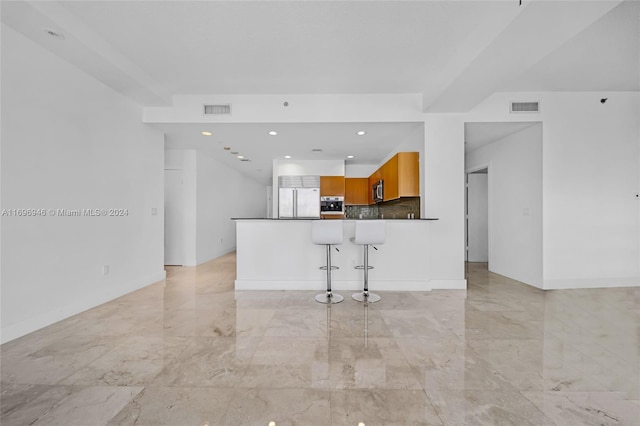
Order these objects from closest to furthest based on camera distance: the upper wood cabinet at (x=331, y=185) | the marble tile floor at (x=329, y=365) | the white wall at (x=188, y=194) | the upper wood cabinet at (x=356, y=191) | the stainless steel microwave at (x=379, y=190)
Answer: the marble tile floor at (x=329, y=365) < the stainless steel microwave at (x=379, y=190) < the white wall at (x=188, y=194) < the upper wood cabinet at (x=331, y=185) < the upper wood cabinet at (x=356, y=191)

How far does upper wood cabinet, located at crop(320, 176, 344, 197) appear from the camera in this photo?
6.85 metres

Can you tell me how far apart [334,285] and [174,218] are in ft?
12.8

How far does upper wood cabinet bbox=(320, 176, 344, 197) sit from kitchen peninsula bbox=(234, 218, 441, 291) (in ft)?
9.82

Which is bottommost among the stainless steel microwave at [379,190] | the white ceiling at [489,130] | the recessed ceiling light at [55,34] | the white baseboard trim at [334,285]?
the white baseboard trim at [334,285]

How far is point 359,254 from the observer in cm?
394

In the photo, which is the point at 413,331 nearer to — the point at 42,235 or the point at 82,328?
the point at 82,328

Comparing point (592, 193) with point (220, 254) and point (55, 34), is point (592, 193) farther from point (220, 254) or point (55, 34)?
point (220, 254)

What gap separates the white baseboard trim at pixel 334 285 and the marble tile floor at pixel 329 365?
64 cm

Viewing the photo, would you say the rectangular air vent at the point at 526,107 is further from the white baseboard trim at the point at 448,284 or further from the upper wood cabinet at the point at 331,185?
the upper wood cabinet at the point at 331,185

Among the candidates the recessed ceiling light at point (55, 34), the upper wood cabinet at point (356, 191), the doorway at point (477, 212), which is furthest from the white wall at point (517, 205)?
the recessed ceiling light at point (55, 34)

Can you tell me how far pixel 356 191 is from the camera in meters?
7.27

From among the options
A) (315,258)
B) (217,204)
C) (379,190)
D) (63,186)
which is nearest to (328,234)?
(315,258)

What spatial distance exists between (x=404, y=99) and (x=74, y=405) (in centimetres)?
448

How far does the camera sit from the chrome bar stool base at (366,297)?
338 cm
